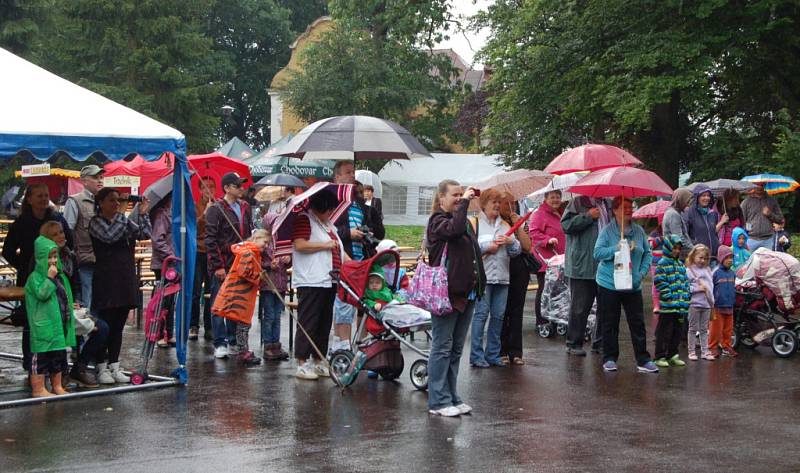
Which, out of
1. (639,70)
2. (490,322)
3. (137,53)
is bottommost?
(490,322)

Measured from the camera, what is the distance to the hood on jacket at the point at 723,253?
12.4 m

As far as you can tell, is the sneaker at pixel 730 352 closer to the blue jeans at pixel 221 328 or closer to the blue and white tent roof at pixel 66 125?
the blue jeans at pixel 221 328

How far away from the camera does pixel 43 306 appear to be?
883cm

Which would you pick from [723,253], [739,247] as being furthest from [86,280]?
[739,247]

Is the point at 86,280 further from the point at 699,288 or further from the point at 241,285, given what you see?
the point at 699,288

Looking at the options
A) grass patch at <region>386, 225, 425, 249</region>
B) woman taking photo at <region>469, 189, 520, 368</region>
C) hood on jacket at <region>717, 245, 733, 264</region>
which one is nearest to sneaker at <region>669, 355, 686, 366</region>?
hood on jacket at <region>717, 245, 733, 264</region>

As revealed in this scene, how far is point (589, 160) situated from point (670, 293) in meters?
1.95

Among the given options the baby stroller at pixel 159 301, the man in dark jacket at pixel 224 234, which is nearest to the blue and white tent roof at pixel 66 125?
the baby stroller at pixel 159 301

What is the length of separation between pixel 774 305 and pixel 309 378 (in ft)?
19.3

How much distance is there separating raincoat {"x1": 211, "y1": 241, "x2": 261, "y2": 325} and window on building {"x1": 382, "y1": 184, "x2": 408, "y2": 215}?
1572 inches

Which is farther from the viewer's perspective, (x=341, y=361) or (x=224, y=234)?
(x=224, y=234)

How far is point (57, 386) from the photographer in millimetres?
9055

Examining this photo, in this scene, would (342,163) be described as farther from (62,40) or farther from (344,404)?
(62,40)

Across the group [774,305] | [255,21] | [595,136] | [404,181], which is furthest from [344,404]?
[255,21]
